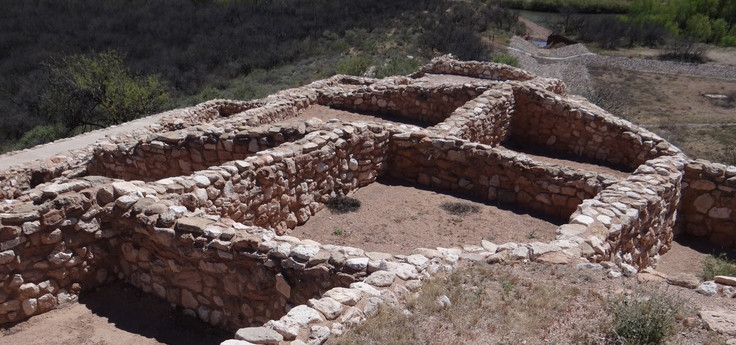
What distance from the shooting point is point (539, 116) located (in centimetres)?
1256

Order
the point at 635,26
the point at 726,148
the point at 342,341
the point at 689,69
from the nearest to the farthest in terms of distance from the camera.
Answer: the point at 342,341 → the point at 726,148 → the point at 689,69 → the point at 635,26

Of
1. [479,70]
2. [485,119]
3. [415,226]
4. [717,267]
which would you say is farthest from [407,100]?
[717,267]

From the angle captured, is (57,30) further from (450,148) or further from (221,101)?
(450,148)

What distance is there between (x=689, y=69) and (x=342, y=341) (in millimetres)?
37334

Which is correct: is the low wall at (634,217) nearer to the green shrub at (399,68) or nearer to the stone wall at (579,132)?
the stone wall at (579,132)

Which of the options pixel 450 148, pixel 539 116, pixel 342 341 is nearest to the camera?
pixel 342 341

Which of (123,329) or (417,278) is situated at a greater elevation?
(417,278)

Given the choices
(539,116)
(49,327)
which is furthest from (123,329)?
(539,116)

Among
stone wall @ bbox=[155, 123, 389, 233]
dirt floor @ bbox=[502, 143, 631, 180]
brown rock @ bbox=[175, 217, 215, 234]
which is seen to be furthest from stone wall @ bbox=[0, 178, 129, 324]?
dirt floor @ bbox=[502, 143, 631, 180]

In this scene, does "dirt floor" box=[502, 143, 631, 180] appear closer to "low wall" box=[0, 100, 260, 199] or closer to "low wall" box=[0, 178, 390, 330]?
"low wall" box=[0, 178, 390, 330]

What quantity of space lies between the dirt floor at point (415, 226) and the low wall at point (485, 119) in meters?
1.81

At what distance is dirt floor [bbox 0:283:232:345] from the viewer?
590 cm

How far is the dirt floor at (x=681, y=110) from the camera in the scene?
71.4 feet

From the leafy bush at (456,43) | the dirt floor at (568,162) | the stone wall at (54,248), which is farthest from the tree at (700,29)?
the stone wall at (54,248)
